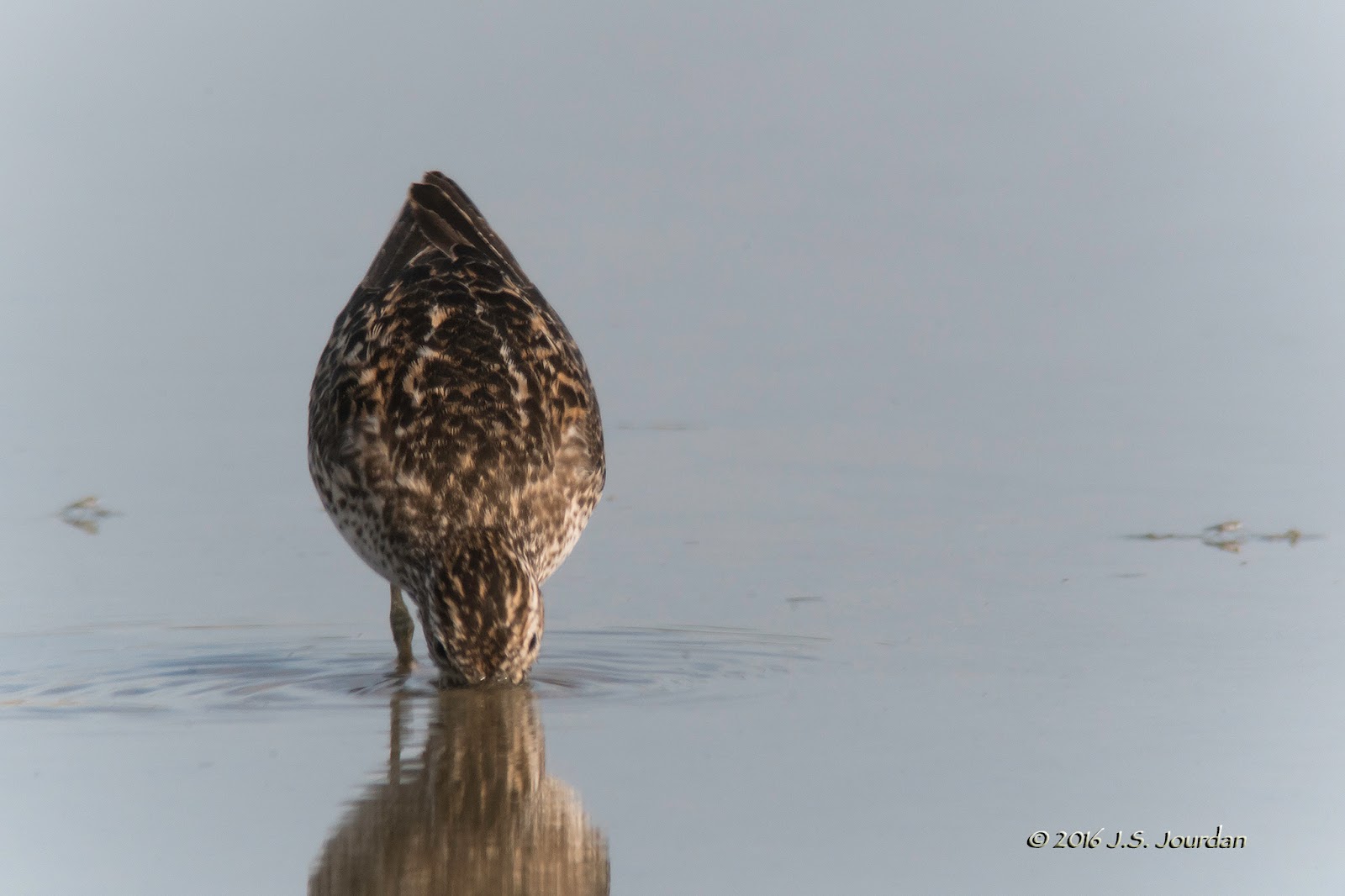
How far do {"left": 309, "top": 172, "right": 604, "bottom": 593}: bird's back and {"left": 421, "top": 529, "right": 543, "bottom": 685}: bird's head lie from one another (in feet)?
1.78

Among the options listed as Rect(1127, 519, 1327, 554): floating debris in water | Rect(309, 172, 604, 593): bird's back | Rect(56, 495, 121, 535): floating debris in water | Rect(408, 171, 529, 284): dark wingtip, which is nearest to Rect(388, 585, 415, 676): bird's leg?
Rect(309, 172, 604, 593): bird's back

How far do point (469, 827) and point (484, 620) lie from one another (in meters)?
1.31

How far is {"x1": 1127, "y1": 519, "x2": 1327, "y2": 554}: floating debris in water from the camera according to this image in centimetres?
1038

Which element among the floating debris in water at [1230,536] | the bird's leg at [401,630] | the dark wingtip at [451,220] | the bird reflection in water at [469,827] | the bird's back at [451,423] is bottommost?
the bird reflection in water at [469,827]

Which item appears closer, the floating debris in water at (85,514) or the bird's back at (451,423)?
the bird's back at (451,423)

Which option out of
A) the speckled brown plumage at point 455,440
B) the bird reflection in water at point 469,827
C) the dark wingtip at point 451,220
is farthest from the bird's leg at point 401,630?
the dark wingtip at point 451,220

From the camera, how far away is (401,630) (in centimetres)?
970

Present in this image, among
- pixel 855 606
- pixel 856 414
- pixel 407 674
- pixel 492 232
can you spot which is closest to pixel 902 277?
pixel 856 414

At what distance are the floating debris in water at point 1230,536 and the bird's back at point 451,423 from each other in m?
2.80

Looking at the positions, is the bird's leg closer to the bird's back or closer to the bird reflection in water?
the bird's back

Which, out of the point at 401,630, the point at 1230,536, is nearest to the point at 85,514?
the point at 401,630

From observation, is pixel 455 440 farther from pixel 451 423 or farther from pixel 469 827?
pixel 469 827

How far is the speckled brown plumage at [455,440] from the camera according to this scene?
9.03 metres

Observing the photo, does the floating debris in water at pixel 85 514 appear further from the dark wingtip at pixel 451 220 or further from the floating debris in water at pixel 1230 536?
the floating debris in water at pixel 1230 536
